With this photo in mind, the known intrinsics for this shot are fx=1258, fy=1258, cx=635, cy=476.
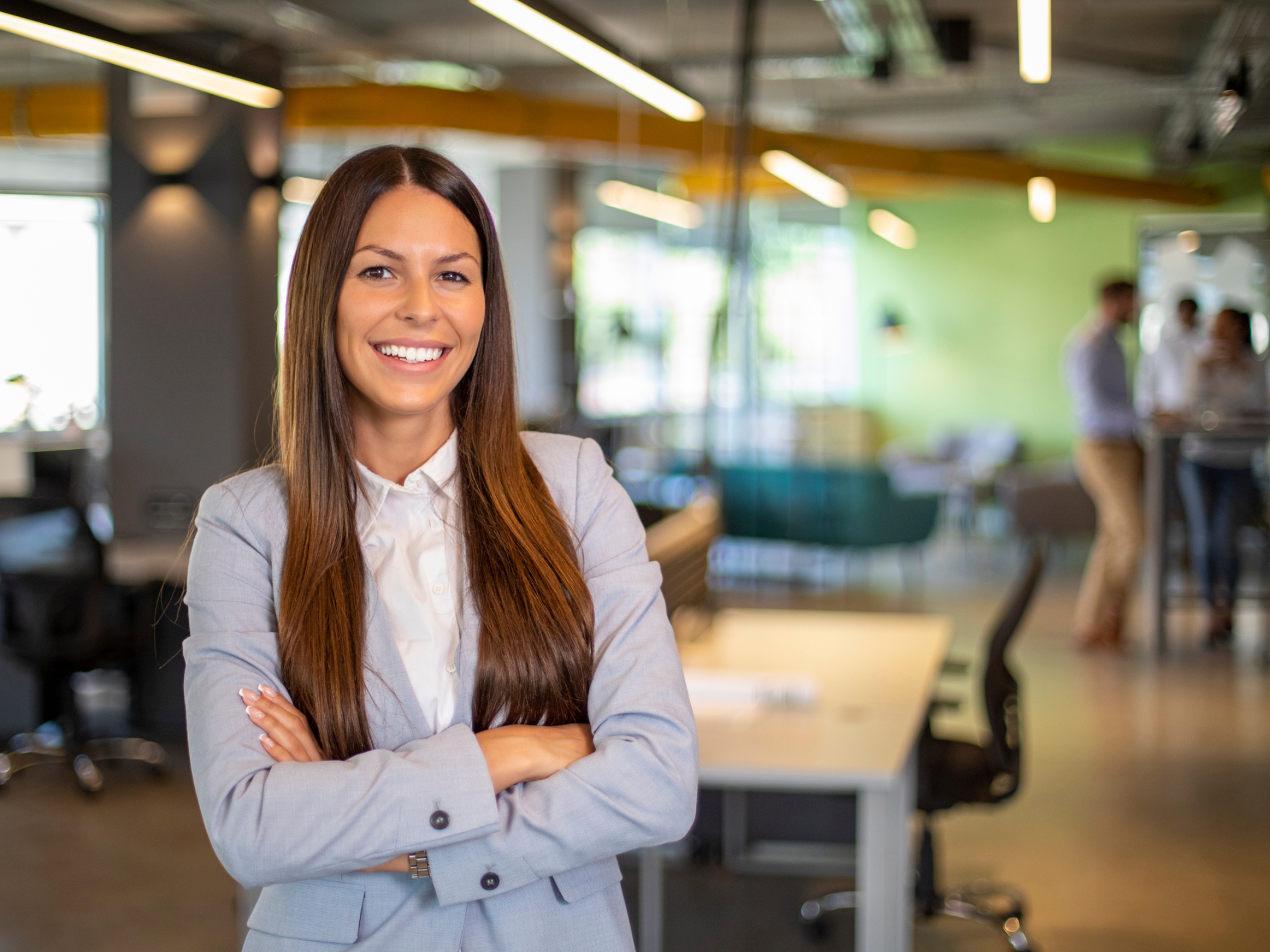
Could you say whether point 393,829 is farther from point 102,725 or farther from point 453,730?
point 102,725

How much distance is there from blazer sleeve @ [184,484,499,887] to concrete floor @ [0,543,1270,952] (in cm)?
254

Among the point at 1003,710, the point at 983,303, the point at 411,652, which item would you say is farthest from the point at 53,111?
the point at 983,303

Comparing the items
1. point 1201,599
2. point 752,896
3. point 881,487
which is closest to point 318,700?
point 752,896

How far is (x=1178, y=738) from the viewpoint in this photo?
5.96m

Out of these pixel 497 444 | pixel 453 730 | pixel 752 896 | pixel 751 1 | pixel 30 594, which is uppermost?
pixel 751 1

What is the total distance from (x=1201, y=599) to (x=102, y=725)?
648 cm

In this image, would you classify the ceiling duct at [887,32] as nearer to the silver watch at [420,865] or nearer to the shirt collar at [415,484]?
the shirt collar at [415,484]

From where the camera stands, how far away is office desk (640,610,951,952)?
111 inches

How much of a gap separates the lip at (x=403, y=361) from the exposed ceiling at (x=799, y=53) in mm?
6739

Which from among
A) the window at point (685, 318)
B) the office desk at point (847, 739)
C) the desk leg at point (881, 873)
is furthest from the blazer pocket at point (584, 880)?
the window at point (685, 318)

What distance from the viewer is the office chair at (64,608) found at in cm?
508

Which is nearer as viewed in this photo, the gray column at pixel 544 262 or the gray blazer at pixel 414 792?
the gray blazer at pixel 414 792

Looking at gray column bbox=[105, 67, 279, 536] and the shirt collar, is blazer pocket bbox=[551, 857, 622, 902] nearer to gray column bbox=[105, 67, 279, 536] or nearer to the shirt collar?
the shirt collar

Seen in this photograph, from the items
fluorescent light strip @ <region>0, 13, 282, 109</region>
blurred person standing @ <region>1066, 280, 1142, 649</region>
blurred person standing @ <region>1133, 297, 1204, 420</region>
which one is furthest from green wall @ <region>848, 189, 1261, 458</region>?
fluorescent light strip @ <region>0, 13, 282, 109</region>
